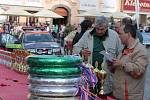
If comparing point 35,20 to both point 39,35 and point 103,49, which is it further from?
point 103,49

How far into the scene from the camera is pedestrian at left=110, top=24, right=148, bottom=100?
443 centimetres

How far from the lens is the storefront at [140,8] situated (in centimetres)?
5012

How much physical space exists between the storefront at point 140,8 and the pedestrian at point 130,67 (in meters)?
44.4

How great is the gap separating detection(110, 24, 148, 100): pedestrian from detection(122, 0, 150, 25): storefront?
146 ft

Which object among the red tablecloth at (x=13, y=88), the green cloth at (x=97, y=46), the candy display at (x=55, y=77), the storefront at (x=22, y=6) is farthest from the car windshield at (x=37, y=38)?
the storefront at (x=22, y=6)

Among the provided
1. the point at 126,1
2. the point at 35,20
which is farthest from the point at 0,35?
the point at 126,1

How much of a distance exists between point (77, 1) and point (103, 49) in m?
40.0

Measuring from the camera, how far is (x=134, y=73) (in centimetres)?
446

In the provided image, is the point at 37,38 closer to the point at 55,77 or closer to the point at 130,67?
the point at 130,67

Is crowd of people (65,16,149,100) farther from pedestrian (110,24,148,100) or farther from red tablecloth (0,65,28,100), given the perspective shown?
red tablecloth (0,65,28,100)

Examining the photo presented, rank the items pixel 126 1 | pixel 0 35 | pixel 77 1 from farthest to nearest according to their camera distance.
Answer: pixel 126 1, pixel 77 1, pixel 0 35

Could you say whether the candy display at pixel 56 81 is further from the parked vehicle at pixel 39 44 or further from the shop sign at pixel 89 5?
the shop sign at pixel 89 5

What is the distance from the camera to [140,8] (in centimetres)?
5116

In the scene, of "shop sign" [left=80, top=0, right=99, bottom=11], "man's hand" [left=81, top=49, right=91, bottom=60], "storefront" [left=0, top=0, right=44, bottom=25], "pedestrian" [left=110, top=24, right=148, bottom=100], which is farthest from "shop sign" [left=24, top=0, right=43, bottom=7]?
"pedestrian" [left=110, top=24, right=148, bottom=100]
